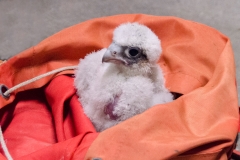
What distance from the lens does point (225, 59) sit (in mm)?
883

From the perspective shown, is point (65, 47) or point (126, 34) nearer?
point (126, 34)

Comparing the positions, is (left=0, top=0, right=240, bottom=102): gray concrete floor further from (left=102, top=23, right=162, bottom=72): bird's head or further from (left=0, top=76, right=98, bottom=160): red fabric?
(left=102, top=23, right=162, bottom=72): bird's head

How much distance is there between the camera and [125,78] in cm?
80

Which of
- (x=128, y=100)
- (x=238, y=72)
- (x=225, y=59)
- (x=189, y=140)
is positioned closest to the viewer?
(x=189, y=140)

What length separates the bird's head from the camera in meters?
0.77

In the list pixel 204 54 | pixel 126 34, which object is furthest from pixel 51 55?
pixel 204 54

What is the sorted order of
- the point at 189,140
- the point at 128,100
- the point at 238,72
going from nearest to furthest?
the point at 189,140
the point at 128,100
the point at 238,72

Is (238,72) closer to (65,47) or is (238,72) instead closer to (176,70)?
(176,70)

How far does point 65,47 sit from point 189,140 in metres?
0.43

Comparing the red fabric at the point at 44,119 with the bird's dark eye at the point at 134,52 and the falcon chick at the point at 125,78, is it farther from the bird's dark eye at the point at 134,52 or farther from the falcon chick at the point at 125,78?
A: the bird's dark eye at the point at 134,52

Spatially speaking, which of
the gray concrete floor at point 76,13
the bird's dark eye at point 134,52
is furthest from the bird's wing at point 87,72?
the gray concrete floor at point 76,13

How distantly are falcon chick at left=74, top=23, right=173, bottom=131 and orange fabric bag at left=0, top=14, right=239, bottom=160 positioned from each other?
0.18 ft

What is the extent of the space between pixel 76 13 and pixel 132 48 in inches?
32.2

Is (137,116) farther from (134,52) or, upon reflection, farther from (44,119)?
(44,119)
